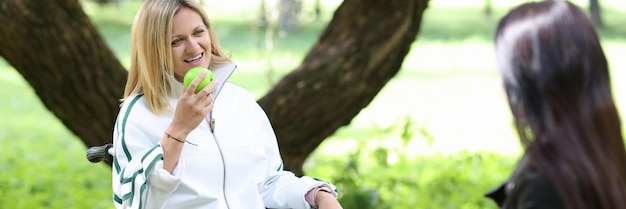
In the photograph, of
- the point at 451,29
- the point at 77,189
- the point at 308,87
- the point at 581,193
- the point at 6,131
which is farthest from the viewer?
the point at 451,29

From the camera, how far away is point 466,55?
18781mm

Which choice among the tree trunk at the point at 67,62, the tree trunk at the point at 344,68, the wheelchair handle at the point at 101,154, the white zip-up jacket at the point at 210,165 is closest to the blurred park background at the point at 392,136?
the tree trunk at the point at 344,68

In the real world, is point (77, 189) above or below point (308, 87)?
below

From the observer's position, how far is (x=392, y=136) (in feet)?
35.8

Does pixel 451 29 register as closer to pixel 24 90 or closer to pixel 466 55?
pixel 466 55

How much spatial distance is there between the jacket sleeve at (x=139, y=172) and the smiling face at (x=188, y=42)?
25cm

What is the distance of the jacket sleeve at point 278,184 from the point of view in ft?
10.4

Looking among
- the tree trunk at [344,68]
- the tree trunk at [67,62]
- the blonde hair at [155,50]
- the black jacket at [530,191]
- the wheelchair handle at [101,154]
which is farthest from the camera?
the tree trunk at [344,68]

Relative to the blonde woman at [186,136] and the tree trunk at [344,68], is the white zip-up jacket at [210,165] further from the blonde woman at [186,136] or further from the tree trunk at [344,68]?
the tree trunk at [344,68]

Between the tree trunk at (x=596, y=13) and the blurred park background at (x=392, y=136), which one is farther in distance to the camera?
the tree trunk at (x=596, y=13)

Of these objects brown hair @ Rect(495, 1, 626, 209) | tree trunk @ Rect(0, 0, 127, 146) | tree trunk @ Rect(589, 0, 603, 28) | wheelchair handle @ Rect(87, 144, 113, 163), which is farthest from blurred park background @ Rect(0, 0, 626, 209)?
tree trunk @ Rect(0, 0, 127, 146)

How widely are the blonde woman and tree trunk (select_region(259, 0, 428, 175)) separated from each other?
1.93 m

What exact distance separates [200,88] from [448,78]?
12.9m

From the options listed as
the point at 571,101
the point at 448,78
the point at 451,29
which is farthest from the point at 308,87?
the point at 451,29
